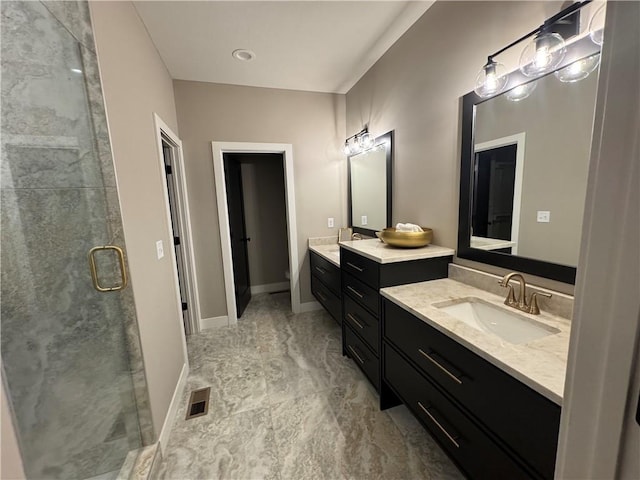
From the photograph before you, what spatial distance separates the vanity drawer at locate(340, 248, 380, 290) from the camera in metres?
1.64

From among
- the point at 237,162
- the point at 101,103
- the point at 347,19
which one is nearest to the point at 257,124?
the point at 237,162

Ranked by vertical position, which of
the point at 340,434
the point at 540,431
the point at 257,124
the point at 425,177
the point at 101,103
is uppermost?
the point at 257,124

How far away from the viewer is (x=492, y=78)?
1.33 metres

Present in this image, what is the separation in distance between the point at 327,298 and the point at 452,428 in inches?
68.6

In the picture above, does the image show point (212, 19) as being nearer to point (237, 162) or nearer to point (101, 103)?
point (101, 103)

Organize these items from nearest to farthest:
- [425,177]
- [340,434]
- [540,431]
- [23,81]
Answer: [540,431] < [23,81] < [340,434] < [425,177]

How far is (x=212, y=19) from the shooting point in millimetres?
1821

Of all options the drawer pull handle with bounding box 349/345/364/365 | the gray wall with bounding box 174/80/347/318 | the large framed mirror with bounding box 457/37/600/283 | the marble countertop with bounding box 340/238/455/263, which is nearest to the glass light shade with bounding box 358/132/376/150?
the gray wall with bounding box 174/80/347/318

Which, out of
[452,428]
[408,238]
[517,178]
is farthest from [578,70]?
[452,428]

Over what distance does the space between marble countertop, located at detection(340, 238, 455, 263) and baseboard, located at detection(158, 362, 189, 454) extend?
1.61 m

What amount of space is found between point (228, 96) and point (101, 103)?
72.8 inches

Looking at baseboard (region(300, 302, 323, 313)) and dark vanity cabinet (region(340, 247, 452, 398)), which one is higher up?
dark vanity cabinet (region(340, 247, 452, 398))

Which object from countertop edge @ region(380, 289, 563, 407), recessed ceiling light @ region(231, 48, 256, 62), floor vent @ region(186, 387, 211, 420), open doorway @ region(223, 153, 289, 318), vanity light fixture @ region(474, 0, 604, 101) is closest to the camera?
countertop edge @ region(380, 289, 563, 407)

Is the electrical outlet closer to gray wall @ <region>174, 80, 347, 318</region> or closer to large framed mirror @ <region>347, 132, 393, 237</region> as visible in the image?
large framed mirror @ <region>347, 132, 393, 237</region>
